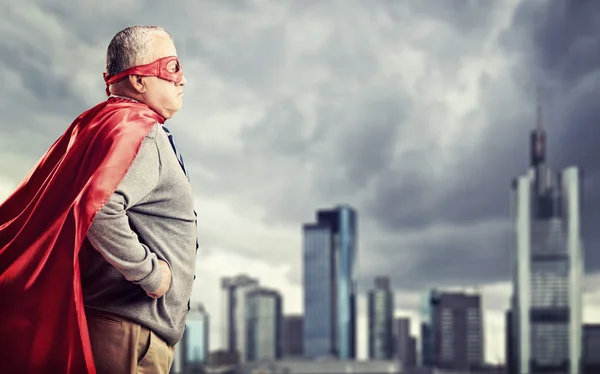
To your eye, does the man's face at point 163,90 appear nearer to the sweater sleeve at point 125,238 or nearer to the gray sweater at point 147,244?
the gray sweater at point 147,244

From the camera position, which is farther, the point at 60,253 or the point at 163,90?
the point at 163,90

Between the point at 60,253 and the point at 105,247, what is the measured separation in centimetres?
19

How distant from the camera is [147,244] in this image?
3.95 metres

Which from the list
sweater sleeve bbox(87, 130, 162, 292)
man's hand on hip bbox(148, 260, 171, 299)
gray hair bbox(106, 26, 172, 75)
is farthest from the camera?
gray hair bbox(106, 26, 172, 75)

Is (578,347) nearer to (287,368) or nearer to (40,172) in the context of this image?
(287,368)

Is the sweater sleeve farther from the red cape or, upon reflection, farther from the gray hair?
the gray hair

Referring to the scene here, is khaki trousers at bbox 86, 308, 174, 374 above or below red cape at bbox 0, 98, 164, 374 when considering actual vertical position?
below

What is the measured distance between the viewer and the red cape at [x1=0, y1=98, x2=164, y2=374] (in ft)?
12.6

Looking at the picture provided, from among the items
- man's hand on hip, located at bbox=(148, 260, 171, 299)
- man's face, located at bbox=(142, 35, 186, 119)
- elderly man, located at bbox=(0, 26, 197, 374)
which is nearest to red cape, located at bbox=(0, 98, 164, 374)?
elderly man, located at bbox=(0, 26, 197, 374)

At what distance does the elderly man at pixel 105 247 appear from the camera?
3834 mm

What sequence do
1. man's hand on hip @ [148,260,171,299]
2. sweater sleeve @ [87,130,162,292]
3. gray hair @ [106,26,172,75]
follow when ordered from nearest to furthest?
sweater sleeve @ [87,130,162,292] → man's hand on hip @ [148,260,171,299] → gray hair @ [106,26,172,75]

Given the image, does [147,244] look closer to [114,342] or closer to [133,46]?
[114,342]

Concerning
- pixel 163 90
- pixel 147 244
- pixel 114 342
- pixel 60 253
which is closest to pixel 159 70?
pixel 163 90

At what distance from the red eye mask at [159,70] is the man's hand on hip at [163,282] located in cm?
79
